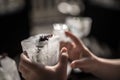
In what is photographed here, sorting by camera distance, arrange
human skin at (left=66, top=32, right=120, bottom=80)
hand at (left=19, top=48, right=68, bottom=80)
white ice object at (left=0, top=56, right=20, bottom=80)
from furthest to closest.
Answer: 1. human skin at (left=66, top=32, right=120, bottom=80)
2. white ice object at (left=0, top=56, right=20, bottom=80)
3. hand at (left=19, top=48, right=68, bottom=80)

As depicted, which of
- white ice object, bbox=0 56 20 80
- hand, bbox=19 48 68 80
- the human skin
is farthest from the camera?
the human skin

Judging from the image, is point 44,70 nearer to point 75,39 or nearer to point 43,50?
point 43,50

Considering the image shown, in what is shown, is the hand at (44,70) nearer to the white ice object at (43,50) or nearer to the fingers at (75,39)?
the white ice object at (43,50)

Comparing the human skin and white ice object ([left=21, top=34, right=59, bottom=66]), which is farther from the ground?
white ice object ([left=21, top=34, right=59, bottom=66])

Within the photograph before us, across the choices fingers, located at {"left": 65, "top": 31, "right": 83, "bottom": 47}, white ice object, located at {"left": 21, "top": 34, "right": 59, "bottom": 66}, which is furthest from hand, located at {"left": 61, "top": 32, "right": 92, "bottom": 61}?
white ice object, located at {"left": 21, "top": 34, "right": 59, "bottom": 66}

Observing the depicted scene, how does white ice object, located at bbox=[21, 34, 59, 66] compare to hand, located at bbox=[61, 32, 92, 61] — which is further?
hand, located at bbox=[61, 32, 92, 61]

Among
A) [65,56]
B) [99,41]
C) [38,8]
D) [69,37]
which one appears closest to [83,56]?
[69,37]

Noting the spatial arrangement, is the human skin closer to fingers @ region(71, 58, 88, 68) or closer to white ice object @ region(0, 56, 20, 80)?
fingers @ region(71, 58, 88, 68)
